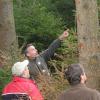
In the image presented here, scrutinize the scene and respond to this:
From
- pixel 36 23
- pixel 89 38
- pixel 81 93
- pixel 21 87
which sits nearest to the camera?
pixel 81 93

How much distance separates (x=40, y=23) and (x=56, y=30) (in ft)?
2.33

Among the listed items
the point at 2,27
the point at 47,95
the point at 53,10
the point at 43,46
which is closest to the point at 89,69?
the point at 47,95

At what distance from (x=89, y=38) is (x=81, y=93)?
301cm

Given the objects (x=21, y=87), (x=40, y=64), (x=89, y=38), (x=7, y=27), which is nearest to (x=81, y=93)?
(x=21, y=87)

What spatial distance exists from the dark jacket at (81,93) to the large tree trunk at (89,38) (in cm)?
287

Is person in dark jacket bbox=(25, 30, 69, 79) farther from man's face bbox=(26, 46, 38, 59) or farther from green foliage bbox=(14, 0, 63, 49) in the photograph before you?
green foliage bbox=(14, 0, 63, 49)

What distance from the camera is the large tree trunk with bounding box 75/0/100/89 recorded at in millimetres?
8938

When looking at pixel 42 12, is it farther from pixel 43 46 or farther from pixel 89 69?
pixel 89 69

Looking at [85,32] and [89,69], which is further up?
[85,32]

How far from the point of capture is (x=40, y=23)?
67.5ft

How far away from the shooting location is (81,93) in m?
6.12

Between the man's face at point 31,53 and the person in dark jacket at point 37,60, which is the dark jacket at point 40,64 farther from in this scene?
the man's face at point 31,53

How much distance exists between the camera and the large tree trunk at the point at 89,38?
29.3ft

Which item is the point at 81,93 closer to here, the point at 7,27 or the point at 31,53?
the point at 31,53
